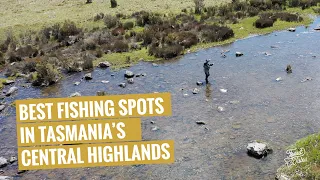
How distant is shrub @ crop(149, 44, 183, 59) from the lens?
1064 inches

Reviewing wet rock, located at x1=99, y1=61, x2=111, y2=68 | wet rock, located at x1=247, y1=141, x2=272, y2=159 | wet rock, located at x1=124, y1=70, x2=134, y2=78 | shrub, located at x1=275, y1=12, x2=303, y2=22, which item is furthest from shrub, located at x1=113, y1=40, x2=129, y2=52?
wet rock, located at x1=247, y1=141, x2=272, y2=159

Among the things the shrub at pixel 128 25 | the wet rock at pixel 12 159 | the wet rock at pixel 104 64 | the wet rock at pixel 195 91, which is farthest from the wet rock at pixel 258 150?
the shrub at pixel 128 25

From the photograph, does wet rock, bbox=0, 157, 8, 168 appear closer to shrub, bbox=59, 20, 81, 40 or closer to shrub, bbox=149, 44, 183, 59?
shrub, bbox=149, 44, 183, 59

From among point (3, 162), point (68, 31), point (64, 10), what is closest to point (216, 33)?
point (68, 31)

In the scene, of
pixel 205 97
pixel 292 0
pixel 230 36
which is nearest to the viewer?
pixel 205 97

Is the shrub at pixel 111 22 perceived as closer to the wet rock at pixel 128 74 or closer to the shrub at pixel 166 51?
the shrub at pixel 166 51

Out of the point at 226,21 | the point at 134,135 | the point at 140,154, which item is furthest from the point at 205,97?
the point at 226,21

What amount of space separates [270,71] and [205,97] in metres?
5.46

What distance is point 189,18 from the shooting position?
36812 millimetres

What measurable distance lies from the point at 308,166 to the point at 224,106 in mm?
6618

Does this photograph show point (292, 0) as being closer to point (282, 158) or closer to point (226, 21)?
point (226, 21)

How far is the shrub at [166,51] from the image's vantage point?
88.7 feet

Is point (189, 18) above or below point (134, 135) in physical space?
above

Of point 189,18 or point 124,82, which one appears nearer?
point 124,82
